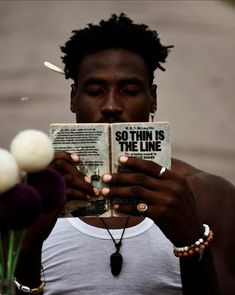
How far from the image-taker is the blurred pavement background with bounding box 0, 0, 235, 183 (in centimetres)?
306

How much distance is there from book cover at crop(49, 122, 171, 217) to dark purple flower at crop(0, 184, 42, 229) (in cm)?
48

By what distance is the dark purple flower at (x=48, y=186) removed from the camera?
1038 mm

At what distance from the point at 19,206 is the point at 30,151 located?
79mm

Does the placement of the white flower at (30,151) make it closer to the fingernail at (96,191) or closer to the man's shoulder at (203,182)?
the fingernail at (96,191)

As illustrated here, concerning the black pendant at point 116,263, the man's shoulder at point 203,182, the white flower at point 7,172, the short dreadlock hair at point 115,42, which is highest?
the short dreadlock hair at point 115,42

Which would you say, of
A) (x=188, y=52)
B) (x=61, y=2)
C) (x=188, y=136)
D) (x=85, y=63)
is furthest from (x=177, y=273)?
(x=61, y=2)

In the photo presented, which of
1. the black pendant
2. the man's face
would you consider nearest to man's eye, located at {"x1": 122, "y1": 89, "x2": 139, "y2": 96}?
the man's face

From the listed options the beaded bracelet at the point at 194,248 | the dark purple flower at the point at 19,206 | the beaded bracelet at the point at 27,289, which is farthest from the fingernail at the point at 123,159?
the dark purple flower at the point at 19,206

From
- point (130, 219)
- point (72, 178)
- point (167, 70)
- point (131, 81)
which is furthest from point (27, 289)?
point (167, 70)

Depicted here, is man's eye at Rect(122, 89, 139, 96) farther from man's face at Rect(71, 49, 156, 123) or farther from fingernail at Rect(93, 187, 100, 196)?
fingernail at Rect(93, 187, 100, 196)

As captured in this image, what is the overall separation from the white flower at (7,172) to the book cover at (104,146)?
0.49 m

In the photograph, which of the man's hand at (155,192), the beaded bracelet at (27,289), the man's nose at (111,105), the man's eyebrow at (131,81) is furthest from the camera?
the man's eyebrow at (131,81)

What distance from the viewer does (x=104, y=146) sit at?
1503 millimetres

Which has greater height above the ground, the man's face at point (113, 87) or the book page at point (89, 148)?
the man's face at point (113, 87)
